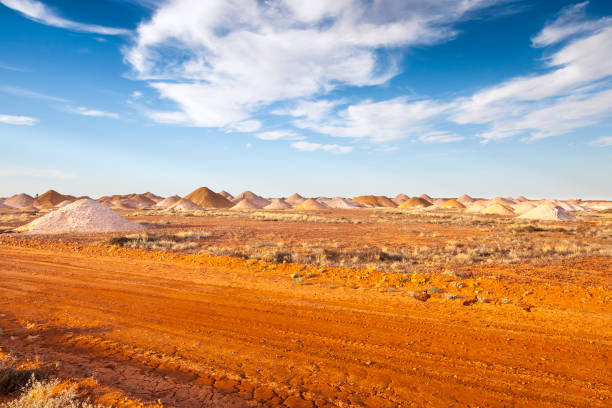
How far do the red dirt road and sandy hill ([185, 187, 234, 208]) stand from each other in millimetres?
101350

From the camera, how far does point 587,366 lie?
14.6 ft

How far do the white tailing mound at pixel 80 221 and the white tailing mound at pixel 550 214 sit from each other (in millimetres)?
53070

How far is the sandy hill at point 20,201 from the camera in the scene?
101 metres

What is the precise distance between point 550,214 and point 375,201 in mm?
106550

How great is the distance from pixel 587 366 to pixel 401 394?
112 inches

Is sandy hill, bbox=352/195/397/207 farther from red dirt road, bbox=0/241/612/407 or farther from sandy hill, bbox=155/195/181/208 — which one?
red dirt road, bbox=0/241/612/407

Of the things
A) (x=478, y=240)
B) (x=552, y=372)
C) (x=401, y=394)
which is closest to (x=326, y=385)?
(x=401, y=394)

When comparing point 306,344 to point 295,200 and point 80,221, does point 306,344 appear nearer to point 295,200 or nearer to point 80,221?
point 80,221

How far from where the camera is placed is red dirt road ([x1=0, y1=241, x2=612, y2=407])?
3.81 meters

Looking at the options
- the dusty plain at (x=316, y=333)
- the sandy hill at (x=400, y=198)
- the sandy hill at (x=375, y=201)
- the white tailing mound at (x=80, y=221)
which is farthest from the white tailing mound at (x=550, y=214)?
the sandy hill at (x=400, y=198)

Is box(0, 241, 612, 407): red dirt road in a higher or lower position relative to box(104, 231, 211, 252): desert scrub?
lower

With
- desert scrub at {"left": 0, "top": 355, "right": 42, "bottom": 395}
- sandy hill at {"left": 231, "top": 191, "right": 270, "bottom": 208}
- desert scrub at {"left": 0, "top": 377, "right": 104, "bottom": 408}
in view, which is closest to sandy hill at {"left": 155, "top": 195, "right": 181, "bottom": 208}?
sandy hill at {"left": 231, "top": 191, "right": 270, "bottom": 208}

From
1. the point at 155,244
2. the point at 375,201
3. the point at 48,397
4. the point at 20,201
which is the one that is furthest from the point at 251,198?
the point at 48,397

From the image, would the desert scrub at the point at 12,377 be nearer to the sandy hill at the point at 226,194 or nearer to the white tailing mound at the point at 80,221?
the white tailing mound at the point at 80,221
